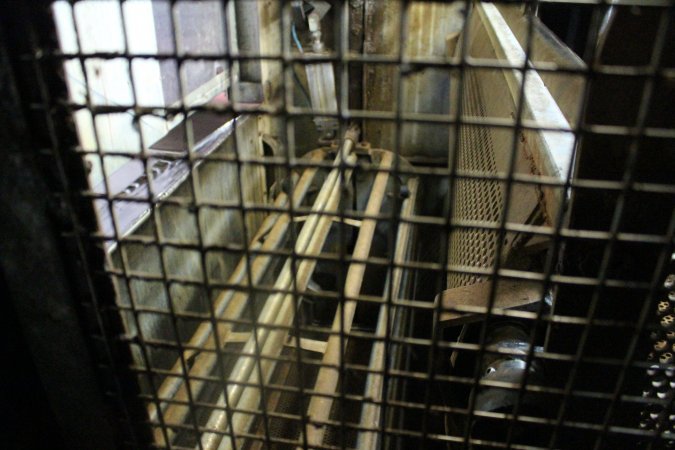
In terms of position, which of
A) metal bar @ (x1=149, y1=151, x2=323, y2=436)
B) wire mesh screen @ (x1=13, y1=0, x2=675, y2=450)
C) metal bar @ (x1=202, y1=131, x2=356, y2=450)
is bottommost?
metal bar @ (x1=149, y1=151, x2=323, y2=436)

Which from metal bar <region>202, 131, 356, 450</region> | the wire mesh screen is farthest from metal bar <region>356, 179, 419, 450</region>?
metal bar <region>202, 131, 356, 450</region>

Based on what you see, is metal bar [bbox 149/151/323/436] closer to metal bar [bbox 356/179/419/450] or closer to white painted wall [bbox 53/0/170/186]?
metal bar [bbox 356/179/419/450]

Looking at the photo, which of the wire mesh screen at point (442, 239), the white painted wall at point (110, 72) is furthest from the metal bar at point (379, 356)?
the white painted wall at point (110, 72)

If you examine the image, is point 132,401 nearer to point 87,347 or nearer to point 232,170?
point 87,347

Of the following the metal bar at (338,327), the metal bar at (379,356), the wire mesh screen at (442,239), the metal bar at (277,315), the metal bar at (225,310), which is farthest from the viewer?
the metal bar at (225,310)

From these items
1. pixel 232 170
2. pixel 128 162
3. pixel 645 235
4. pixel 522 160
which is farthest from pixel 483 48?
pixel 645 235

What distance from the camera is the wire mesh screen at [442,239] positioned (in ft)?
2.36

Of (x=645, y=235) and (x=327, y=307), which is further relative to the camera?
(x=327, y=307)

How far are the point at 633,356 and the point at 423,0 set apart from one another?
23.9 inches

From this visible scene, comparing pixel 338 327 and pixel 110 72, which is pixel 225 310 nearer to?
pixel 338 327

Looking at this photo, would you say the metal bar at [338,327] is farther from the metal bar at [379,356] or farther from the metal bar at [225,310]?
the metal bar at [225,310]

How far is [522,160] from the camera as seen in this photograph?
134 centimetres

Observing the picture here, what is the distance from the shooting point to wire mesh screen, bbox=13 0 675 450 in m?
0.72

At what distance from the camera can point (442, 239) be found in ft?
2.64
